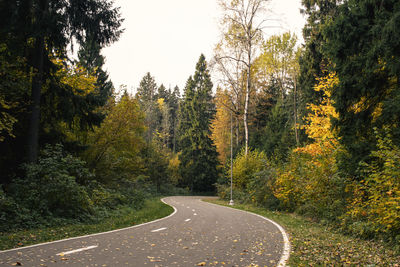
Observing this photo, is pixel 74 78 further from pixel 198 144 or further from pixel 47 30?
pixel 198 144

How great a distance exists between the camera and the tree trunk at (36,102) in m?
12.5

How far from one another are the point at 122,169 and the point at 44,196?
33.6 ft

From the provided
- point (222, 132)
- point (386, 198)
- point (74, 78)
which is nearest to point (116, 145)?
point (74, 78)

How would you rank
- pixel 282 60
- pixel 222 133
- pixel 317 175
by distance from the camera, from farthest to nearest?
pixel 222 133 < pixel 282 60 < pixel 317 175

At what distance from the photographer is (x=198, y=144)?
51.5 m

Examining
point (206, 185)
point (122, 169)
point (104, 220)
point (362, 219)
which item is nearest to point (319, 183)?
point (362, 219)

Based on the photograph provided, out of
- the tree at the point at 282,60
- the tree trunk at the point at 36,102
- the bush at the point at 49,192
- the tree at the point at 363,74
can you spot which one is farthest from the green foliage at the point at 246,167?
the tree trunk at the point at 36,102

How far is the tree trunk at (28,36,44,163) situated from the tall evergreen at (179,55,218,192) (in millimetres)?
36839

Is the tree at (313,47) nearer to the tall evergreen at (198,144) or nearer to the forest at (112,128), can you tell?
the forest at (112,128)

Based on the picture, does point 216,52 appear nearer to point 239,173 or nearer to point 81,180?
point 239,173

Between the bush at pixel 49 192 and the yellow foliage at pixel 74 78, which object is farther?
the yellow foliage at pixel 74 78

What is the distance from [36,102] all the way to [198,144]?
39279 millimetres

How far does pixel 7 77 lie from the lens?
1159 cm

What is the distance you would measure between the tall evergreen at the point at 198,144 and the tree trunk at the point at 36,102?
36839mm
